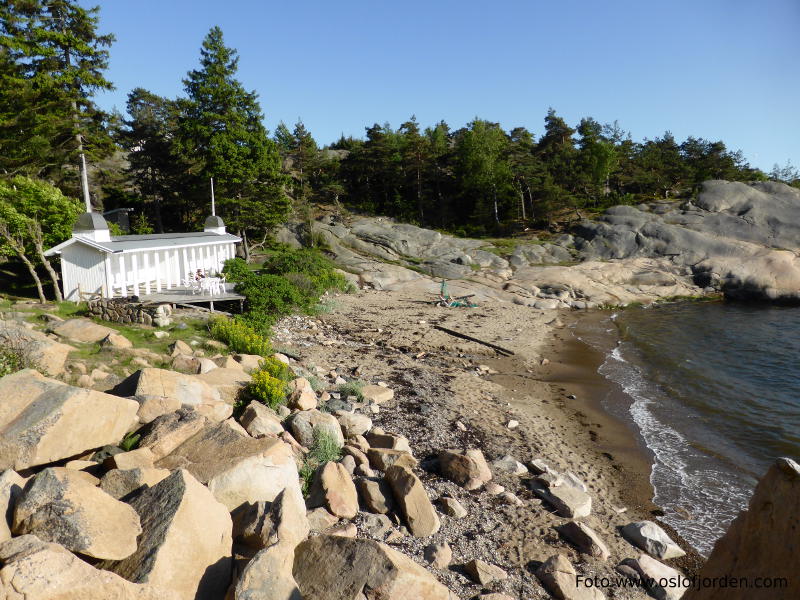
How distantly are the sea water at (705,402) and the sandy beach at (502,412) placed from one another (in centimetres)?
72

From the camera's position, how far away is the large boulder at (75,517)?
466 centimetres

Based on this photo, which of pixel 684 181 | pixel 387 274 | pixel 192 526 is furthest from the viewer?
pixel 684 181

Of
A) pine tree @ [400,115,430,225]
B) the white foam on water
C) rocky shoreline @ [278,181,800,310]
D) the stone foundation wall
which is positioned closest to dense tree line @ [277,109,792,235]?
pine tree @ [400,115,430,225]

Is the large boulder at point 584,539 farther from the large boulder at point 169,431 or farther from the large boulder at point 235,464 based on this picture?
the large boulder at point 169,431

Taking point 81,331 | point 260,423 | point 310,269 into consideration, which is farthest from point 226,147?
point 260,423

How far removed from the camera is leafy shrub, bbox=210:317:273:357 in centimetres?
1571

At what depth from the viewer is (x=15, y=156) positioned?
1157 inches

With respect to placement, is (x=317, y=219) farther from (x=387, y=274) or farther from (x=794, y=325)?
(x=794, y=325)

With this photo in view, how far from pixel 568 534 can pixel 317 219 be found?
49.8m

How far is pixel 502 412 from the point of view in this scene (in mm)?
14352

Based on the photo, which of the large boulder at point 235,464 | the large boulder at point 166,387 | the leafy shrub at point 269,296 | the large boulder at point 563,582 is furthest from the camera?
the leafy shrub at point 269,296

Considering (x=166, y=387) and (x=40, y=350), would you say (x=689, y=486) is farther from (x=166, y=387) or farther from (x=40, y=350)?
(x=40, y=350)

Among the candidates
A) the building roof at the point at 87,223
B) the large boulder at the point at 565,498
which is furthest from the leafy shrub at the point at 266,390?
the building roof at the point at 87,223

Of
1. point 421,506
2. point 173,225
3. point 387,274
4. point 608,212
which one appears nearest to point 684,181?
point 608,212
